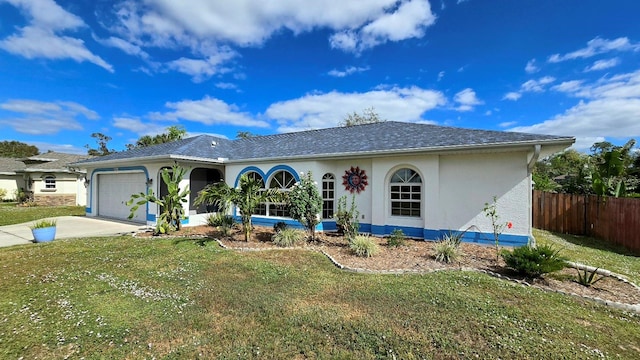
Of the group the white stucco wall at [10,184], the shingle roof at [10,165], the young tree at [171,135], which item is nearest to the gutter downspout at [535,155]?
the young tree at [171,135]

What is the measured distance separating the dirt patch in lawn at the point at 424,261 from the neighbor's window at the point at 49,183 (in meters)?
23.2

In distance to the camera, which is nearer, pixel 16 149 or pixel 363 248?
pixel 363 248

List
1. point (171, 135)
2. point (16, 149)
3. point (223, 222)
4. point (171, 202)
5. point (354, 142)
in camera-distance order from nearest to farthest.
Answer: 1. point (223, 222)
2. point (171, 202)
3. point (354, 142)
4. point (171, 135)
5. point (16, 149)

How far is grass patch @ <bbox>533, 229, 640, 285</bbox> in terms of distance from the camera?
7717mm

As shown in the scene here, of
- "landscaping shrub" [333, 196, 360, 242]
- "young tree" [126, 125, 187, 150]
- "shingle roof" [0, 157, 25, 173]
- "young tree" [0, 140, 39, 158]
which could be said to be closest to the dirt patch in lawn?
"landscaping shrub" [333, 196, 360, 242]

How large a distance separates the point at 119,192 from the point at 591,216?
2542cm

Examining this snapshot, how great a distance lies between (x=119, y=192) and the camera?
16109mm

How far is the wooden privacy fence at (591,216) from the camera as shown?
10.5 m

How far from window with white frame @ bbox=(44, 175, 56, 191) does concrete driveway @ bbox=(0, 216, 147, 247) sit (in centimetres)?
1462

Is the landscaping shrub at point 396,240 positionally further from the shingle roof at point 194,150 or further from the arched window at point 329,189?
the shingle roof at point 194,150

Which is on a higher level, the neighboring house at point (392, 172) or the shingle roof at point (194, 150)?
the shingle roof at point (194, 150)

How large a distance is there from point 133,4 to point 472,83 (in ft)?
63.0

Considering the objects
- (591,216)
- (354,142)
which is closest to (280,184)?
(354,142)

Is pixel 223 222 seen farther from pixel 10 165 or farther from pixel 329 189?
pixel 10 165
